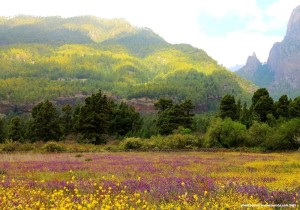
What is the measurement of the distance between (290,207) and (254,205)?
1.06 m

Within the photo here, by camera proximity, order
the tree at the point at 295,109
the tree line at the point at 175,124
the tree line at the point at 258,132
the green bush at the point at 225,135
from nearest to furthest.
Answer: the tree line at the point at 258,132
the green bush at the point at 225,135
the tree line at the point at 175,124
the tree at the point at 295,109

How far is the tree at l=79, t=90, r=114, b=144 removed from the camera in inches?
2667

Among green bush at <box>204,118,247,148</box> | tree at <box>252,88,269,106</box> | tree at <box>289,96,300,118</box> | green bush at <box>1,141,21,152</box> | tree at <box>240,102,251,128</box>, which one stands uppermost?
tree at <box>252,88,269,106</box>

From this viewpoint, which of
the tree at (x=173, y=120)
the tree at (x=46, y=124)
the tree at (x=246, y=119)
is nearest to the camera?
the tree at (x=246, y=119)

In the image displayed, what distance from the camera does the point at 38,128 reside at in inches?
2795

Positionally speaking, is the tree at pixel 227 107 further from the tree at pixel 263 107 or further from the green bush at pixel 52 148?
the green bush at pixel 52 148

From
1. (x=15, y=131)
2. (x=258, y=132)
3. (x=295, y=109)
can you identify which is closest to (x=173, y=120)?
(x=295, y=109)

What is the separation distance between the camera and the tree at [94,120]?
67750 millimetres

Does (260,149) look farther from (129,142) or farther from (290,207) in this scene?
(290,207)

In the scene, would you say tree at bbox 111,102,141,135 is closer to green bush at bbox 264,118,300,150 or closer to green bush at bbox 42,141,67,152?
green bush at bbox 42,141,67,152

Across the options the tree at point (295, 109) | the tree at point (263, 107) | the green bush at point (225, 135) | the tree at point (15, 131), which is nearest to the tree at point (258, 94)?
the tree at point (263, 107)

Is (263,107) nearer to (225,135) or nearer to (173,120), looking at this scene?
(173,120)

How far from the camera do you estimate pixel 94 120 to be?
68.0m

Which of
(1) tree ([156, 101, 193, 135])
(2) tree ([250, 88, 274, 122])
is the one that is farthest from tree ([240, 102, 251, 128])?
(1) tree ([156, 101, 193, 135])
